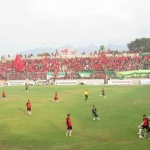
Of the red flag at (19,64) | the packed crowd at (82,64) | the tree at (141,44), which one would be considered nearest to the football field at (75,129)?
the packed crowd at (82,64)

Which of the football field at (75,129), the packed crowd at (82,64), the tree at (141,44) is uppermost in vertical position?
the tree at (141,44)

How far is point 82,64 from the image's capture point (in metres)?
88.3

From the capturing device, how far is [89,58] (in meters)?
91.1

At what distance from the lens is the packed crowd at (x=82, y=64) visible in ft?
276

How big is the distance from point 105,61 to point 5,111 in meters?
57.9

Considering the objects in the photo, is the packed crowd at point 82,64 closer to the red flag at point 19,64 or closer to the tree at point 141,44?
the red flag at point 19,64

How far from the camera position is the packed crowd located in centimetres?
8402

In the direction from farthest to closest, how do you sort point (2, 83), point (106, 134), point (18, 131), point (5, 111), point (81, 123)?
point (2, 83), point (5, 111), point (81, 123), point (18, 131), point (106, 134)

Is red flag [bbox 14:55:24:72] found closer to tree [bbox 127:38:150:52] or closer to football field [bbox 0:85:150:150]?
football field [bbox 0:85:150:150]

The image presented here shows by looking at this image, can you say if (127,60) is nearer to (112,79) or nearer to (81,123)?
(112,79)

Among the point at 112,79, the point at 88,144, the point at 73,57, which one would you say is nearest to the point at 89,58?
the point at 73,57

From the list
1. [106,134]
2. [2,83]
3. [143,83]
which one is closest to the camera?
[106,134]

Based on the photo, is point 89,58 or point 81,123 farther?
point 89,58

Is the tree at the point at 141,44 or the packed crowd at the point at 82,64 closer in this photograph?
the packed crowd at the point at 82,64
